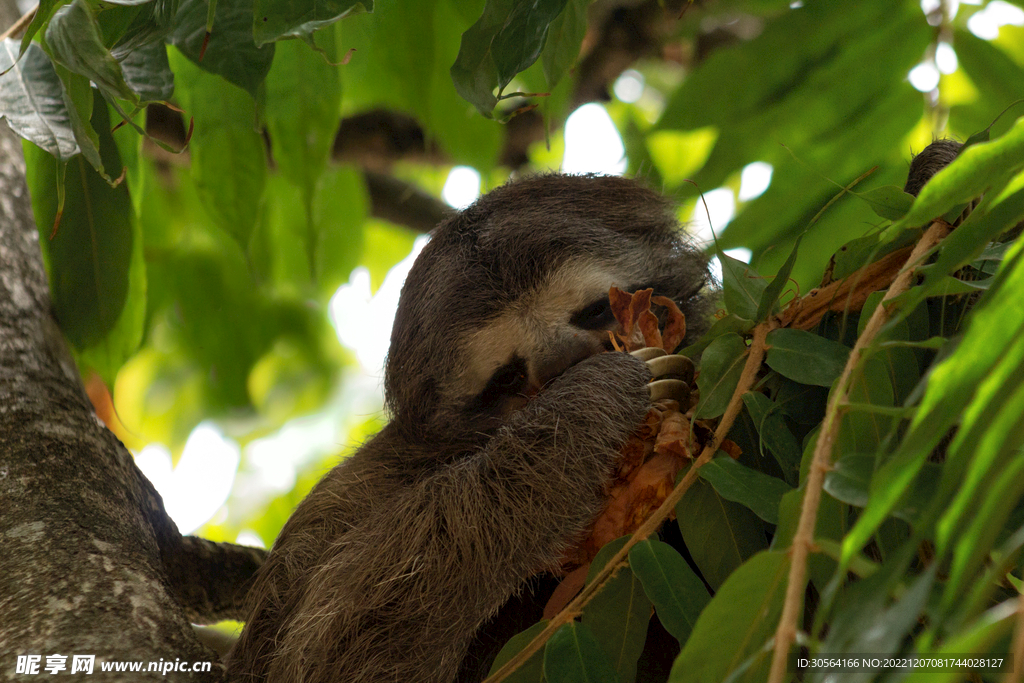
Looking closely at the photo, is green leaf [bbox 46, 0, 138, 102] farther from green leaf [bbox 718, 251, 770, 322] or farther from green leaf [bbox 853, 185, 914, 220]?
green leaf [bbox 853, 185, 914, 220]

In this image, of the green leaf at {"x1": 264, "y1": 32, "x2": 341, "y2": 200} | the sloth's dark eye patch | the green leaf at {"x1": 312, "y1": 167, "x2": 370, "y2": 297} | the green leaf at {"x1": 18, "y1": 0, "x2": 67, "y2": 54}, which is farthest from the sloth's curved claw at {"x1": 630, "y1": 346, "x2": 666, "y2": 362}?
the green leaf at {"x1": 312, "y1": 167, "x2": 370, "y2": 297}

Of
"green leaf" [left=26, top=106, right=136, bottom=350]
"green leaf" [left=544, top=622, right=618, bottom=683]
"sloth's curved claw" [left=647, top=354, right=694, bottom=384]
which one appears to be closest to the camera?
"green leaf" [left=544, top=622, right=618, bottom=683]

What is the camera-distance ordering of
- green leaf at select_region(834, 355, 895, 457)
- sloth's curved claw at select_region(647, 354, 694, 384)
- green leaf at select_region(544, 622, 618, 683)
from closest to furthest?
green leaf at select_region(834, 355, 895, 457), green leaf at select_region(544, 622, 618, 683), sloth's curved claw at select_region(647, 354, 694, 384)

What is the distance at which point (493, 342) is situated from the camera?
7.22ft

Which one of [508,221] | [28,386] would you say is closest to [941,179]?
[508,221]

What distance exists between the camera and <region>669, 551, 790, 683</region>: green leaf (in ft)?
3.04

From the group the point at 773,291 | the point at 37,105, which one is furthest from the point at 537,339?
the point at 37,105

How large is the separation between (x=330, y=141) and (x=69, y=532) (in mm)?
1279

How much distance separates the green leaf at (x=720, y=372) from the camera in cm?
142

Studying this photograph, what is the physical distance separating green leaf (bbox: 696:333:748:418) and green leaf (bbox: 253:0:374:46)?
2.72 ft

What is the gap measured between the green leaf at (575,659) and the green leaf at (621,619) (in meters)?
0.04

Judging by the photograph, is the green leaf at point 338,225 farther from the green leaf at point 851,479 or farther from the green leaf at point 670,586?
the green leaf at point 851,479

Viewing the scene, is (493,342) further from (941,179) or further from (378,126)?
(378,126)

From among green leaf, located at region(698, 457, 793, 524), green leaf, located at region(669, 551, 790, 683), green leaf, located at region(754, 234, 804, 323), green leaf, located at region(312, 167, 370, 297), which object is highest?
green leaf, located at region(312, 167, 370, 297)
